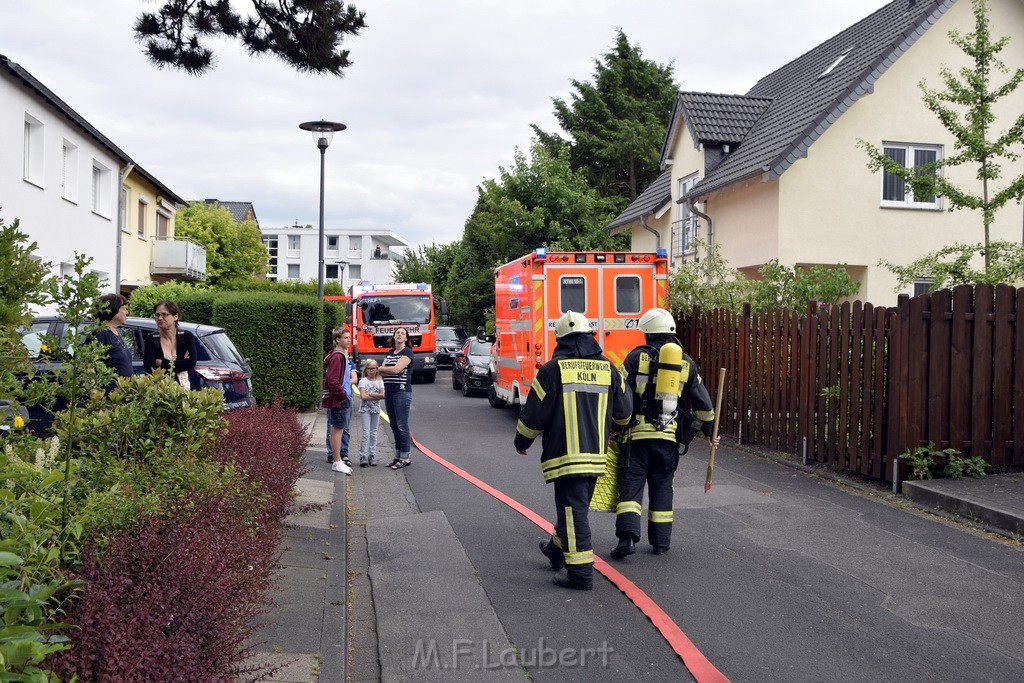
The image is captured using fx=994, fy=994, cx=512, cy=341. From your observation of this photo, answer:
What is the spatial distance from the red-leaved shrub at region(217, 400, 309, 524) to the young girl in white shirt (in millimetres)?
3268

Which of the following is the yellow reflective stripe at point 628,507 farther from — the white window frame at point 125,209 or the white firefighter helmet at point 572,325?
the white window frame at point 125,209

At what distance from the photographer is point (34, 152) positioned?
2131 centimetres

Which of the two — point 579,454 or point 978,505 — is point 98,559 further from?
point 978,505

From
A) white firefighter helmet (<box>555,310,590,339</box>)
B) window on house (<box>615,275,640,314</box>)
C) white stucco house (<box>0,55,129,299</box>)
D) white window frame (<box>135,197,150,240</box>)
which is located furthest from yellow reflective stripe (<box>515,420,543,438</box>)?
white window frame (<box>135,197,150,240</box>)

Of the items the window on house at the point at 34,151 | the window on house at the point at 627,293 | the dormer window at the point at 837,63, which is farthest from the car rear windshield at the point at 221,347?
the dormer window at the point at 837,63

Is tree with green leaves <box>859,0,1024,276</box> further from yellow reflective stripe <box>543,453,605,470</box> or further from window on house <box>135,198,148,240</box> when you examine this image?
window on house <box>135,198,148,240</box>

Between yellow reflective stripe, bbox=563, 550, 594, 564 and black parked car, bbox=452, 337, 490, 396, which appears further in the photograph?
black parked car, bbox=452, 337, 490, 396

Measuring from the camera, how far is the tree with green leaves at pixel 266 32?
26.6 ft

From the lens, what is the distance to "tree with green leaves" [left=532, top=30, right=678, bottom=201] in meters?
48.8

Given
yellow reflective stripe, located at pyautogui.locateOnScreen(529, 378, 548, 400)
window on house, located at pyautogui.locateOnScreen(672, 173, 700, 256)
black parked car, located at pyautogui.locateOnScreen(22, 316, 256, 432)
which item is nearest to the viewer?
yellow reflective stripe, located at pyautogui.locateOnScreen(529, 378, 548, 400)

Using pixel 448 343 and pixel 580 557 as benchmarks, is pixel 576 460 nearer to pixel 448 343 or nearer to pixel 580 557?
pixel 580 557

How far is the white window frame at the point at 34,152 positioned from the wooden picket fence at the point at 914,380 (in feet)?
55.1

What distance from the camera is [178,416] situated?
614cm

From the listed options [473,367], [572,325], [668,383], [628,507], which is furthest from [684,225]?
[572,325]
